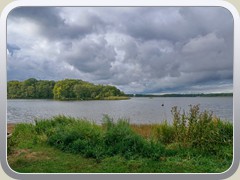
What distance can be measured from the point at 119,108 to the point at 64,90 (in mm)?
705

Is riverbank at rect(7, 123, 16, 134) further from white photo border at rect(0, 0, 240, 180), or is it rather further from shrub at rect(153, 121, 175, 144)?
shrub at rect(153, 121, 175, 144)

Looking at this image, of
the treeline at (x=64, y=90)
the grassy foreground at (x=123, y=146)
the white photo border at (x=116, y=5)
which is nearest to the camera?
the white photo border at (x=116, y=5)

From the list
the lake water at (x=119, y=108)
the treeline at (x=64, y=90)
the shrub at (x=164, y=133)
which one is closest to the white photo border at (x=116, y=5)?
the lake water at (x=119, y=108)

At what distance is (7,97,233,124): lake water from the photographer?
6.33 meters

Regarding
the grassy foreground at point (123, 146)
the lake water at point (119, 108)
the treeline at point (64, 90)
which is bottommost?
the grassy foreground at point (123, 146)

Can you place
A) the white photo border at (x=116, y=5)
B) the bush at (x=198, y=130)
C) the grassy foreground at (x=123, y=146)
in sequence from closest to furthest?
1. the white photo border at (x=116, y=5)
2. the grassy foreground at (x=123, y=146)
3. the bush at (x=198, y=130)

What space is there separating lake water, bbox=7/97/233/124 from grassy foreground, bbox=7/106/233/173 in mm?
86

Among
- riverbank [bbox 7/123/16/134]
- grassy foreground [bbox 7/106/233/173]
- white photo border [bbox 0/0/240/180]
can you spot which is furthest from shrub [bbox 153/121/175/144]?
riverbank [bbox 7/123/16/134]

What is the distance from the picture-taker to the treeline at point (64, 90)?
6355mm

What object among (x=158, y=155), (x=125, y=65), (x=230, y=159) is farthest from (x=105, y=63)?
(x=230, y=159)

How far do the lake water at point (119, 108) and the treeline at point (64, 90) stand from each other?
73 mm

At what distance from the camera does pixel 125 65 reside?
20.7 feet

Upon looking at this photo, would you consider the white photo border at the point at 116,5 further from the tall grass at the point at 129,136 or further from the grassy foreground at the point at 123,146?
the tall grass at the point at 129,136

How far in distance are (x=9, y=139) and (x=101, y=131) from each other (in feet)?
3.71
